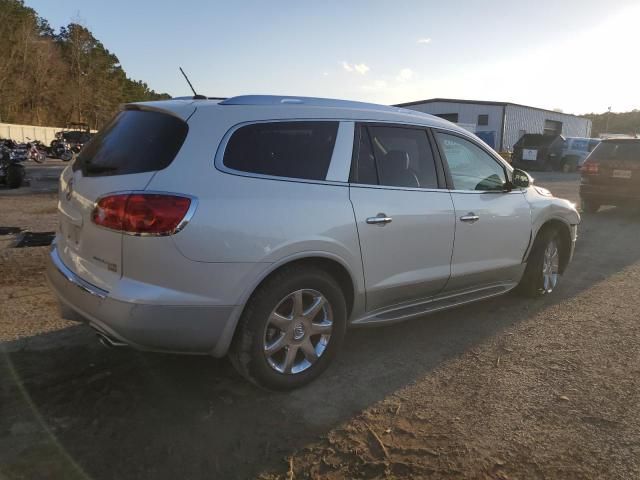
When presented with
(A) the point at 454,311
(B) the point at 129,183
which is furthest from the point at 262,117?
(A) the point at 454,311

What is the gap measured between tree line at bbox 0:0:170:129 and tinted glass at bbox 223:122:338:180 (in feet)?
190

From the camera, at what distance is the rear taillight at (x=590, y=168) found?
35.8 feet

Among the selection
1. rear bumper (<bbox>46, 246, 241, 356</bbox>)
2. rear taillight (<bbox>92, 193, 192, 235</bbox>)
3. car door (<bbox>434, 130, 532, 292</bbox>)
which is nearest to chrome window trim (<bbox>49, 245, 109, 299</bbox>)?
rear bumper (<bbox>46, 246, 241, 356</bbox>)

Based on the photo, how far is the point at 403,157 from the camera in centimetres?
389

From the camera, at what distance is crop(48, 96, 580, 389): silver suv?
108 inches

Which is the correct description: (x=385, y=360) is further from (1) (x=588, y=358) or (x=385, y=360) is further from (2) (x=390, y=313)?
(1) (x=588, y=358)

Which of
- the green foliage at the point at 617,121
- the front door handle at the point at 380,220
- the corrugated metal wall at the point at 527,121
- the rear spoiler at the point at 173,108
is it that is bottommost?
the front door handle at the point at 380,220

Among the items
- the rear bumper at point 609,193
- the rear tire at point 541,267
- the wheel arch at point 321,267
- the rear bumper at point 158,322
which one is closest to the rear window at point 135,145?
the rear bumper at point 158,322

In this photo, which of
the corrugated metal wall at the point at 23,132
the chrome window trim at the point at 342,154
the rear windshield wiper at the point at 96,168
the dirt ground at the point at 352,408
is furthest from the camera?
the corrugated metal wall at the point at 23,132

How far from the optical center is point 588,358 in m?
3.91

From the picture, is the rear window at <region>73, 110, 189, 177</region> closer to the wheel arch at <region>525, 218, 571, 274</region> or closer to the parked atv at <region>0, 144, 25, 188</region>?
the wheel arch at <region>525, 218, 571, 274</region>

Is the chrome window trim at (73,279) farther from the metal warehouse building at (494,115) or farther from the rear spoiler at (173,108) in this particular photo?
the metal warehouse building at (494,115)

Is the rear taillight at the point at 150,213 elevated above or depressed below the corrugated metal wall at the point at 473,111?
below

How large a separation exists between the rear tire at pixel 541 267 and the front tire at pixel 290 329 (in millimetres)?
2514
